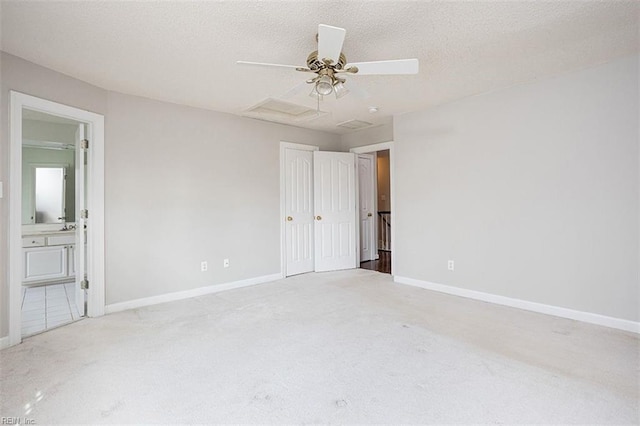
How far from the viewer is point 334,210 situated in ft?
17.9

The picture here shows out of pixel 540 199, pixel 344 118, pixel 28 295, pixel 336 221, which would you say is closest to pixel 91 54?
pixel 344 118

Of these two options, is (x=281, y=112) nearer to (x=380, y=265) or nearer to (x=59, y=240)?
(x=380, y=265)

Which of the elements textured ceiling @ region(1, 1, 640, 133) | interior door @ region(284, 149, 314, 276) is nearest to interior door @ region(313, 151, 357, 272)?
interior door @ region(284, 149, 314, 276)

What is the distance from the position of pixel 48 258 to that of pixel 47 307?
4.61 ft

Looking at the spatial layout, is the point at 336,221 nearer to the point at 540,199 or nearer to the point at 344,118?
the point at 344,118

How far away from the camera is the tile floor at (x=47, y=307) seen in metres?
3.09

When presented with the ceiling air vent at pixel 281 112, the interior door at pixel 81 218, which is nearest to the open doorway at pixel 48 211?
the interior door at pixel 81 218

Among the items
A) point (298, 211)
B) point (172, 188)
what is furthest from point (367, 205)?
point (172, 188)

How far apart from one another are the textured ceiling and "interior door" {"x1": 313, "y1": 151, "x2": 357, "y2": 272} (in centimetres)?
220

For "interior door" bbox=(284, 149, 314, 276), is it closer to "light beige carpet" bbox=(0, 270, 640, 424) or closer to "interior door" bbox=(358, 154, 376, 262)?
"interior door" bbox=(358, 154, 376, 262)

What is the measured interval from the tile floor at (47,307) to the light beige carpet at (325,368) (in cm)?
30

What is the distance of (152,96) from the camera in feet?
11.9

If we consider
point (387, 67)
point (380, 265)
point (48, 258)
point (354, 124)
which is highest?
point (354, 124)

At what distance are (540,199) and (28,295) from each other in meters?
6.27
